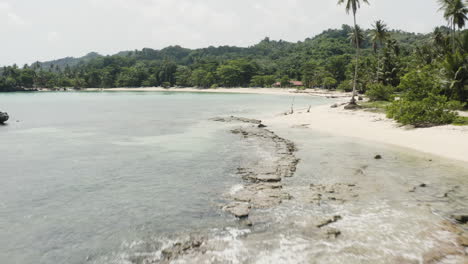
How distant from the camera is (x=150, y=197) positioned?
1449 centimetres

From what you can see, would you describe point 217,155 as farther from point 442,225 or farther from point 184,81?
point 184,81

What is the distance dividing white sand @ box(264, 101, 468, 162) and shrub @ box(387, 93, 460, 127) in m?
1.21

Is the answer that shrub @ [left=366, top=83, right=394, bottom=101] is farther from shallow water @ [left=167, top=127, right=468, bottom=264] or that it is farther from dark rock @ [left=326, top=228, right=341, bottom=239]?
dark rock @ [left=326, top=228, right=341, bottom=239]

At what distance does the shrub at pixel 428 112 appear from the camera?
27281 mm

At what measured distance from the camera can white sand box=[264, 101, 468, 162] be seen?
21.6 meters

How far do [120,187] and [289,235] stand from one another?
9543 millimetres

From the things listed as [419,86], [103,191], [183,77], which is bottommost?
[103,191]

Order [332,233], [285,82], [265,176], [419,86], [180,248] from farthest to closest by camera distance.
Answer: [285,82] → [419,86] → [265,176] → [332,233] → [180,248]

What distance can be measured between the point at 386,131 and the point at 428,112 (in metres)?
3.70

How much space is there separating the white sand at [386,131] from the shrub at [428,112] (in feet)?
3.98

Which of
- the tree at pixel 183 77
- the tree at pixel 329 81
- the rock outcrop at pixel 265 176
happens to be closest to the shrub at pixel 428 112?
the rock outcrop at pixel 265 176

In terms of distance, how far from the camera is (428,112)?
89.7ft

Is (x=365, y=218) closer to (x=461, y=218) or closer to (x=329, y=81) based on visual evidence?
(x=461, y=218)

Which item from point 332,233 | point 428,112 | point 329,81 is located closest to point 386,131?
point 428,112
